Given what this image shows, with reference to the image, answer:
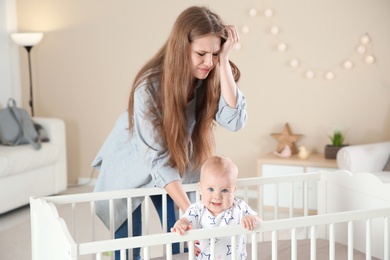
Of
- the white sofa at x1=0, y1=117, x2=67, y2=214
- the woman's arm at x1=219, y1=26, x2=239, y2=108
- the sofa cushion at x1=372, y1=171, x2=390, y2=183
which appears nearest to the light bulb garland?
the sofa cushion at x1=372, y1=171, x2=390, y2=183

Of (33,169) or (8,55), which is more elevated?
(8,55)

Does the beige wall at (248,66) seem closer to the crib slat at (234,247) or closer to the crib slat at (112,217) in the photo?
the crib slat at (112,217)

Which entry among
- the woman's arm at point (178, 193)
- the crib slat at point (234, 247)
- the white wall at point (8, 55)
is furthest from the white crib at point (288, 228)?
the white wall at point (8, 55)

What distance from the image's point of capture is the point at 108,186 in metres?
2.49

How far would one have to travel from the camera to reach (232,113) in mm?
2322

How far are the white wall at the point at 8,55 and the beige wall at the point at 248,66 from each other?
0.24ft

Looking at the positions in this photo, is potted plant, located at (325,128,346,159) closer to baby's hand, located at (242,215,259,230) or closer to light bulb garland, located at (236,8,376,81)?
light bulb garland, located at (236,8,376,81)

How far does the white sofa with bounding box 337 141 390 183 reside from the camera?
3.99 m

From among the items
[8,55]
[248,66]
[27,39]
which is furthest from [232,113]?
[8,55]

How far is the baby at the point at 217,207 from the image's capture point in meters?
2.15

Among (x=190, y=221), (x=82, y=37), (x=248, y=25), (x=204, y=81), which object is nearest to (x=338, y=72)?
(x=248, y=25)

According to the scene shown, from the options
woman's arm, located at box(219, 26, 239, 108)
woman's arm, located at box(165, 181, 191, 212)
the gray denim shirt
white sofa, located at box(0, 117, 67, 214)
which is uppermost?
woman's arm, located at box(219, 26, 239, 108)

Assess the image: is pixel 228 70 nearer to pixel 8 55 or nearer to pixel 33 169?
pixel 33 169

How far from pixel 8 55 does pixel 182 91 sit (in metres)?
3.32
